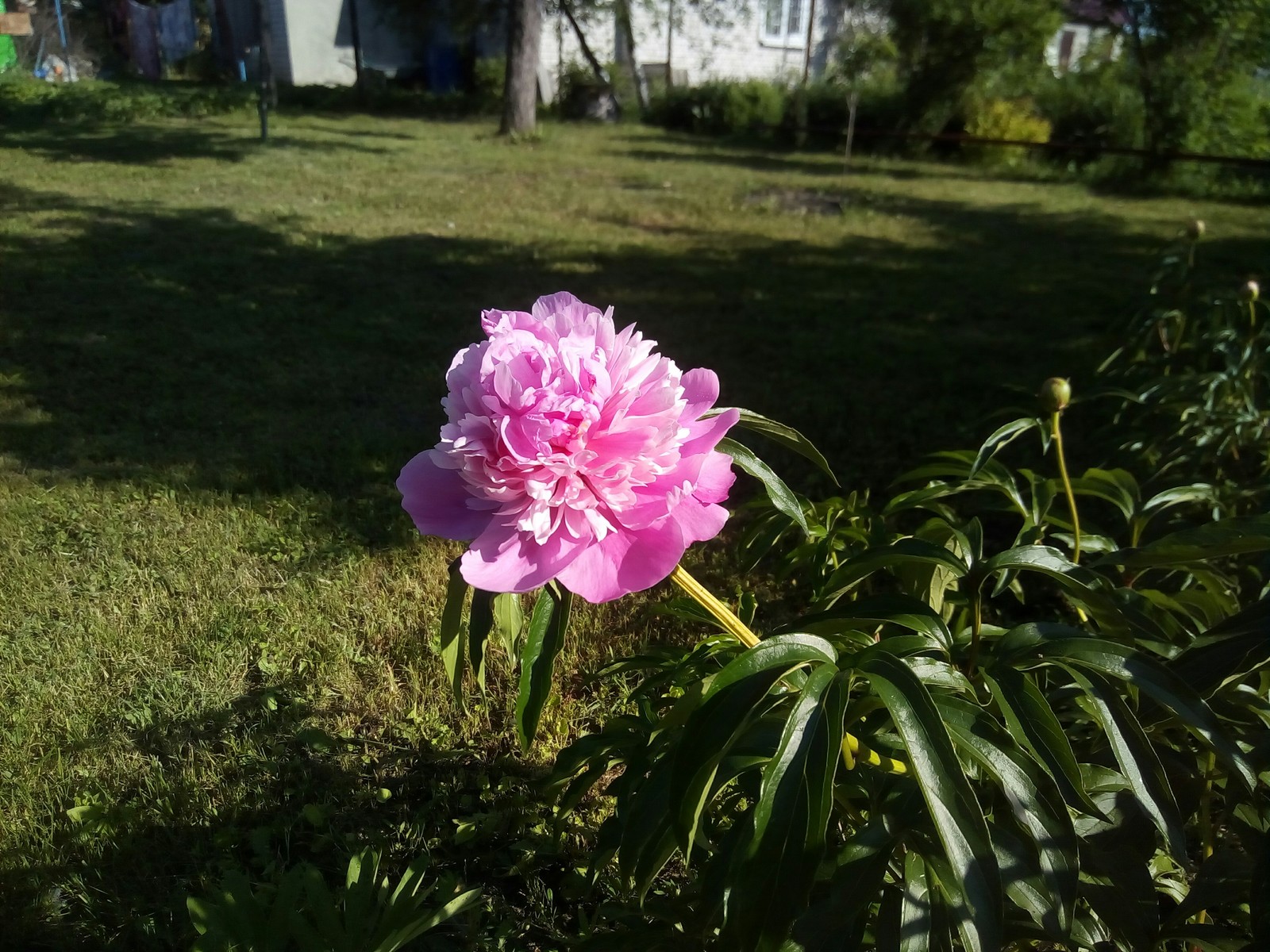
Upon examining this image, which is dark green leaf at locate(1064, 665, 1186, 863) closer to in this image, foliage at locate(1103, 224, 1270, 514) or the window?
foliage at locate(1103, 224, 1270, 514)

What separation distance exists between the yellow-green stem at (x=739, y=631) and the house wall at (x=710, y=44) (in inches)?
715

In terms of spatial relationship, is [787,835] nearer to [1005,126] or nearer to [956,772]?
[956,772]

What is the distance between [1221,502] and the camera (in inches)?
85.2

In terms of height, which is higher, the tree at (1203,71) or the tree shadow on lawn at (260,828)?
the tree at (1203,71)

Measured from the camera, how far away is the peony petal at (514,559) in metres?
0.86

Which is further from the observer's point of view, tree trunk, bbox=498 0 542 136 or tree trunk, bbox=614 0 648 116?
tree trunk, bbox=614 0 648 116

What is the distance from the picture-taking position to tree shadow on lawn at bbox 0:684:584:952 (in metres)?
1.75

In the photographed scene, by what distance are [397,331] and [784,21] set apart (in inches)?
774

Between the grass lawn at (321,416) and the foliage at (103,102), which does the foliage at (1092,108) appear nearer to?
the grass lawn at (321,416)

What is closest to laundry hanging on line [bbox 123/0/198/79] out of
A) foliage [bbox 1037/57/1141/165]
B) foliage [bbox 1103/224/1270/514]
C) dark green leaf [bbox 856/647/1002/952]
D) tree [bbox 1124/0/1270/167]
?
foliage [bbox 1037/57/1141/165]

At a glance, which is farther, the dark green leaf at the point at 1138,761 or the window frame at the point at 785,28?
the window frame at the point at 785,28

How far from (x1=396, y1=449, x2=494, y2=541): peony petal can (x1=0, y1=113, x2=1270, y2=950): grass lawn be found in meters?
1.09

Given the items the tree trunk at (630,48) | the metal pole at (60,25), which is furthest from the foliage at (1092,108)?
the metal pole at (60,25)

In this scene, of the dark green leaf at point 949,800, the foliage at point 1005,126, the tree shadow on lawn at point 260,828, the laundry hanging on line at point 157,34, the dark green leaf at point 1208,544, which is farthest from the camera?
Answer: the laundry hanging on line at point 157,34
